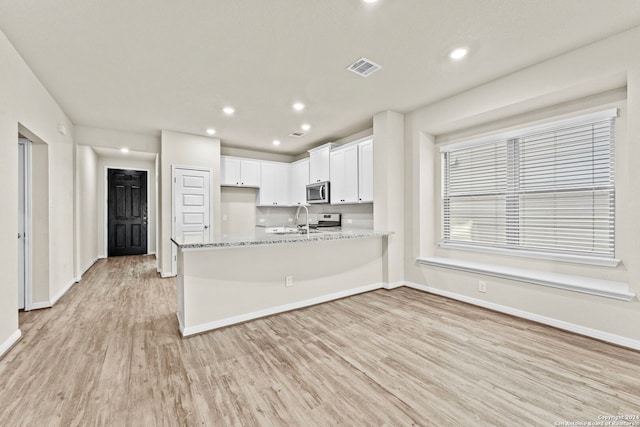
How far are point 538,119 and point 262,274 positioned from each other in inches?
139

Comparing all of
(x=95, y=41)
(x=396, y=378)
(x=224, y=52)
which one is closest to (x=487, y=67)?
(x=224, y=52)

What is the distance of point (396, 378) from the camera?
2.01m

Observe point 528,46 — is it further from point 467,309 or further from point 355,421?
point 355,421

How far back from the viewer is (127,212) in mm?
7613

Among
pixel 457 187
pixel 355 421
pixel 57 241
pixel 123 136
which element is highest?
pixel 123 136

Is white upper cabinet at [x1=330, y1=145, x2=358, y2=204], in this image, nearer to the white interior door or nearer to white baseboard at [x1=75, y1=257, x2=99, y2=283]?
the white interior door

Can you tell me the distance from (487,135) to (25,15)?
4616 mm

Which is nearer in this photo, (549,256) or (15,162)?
(15,162)

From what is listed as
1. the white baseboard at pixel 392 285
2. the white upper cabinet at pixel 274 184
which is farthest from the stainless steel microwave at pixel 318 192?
the white baseboard at pixel 392 285

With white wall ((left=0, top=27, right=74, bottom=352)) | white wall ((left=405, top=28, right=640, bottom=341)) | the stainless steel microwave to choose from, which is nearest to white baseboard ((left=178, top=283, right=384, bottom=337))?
white wall ((left=405, top=28, right=640, bottom=341))

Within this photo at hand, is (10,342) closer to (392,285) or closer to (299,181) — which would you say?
(392,285)

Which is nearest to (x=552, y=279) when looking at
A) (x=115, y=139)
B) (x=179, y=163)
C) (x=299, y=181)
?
(x=299, y=181)

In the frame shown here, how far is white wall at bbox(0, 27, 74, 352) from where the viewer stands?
2400 millimetres

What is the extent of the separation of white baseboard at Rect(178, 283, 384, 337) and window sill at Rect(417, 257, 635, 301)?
1171mm
